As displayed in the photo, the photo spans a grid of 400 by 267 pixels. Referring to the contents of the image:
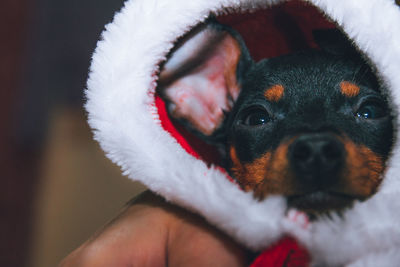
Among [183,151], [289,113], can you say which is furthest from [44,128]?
[183,151]

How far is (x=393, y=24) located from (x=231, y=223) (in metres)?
0.51

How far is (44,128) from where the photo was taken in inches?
118

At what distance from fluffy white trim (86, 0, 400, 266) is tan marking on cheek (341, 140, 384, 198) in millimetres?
113

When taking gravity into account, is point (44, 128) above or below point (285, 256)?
below

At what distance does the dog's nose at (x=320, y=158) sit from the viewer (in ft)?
2.72

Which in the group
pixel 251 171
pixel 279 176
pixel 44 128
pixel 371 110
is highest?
pixel 371 110

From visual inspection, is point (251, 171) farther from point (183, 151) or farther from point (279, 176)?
point (183, 151)

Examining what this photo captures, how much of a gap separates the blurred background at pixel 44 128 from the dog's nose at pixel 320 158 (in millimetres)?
2051

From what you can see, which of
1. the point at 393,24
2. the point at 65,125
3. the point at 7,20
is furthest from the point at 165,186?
the point at 7,20

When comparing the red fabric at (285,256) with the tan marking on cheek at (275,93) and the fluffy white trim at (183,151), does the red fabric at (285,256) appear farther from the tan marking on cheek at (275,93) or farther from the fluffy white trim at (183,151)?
the tan marking on cheek at (275,93)

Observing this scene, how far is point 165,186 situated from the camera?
2.43ft

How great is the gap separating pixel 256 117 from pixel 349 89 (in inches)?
10.4

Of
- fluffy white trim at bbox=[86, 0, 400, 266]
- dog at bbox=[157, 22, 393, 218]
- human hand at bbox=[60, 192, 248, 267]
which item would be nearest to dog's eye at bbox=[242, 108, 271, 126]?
dog at bbox=[157, 22, 393, 218]

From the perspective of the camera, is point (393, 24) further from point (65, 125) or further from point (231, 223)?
point (65, 125)
